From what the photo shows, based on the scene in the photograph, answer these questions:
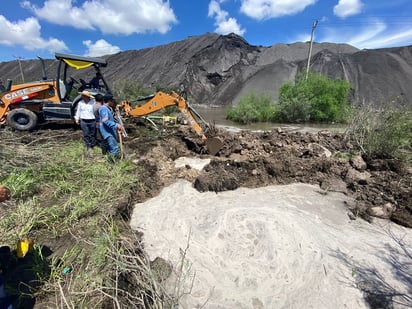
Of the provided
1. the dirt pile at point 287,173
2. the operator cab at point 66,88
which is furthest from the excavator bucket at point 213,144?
the operator cab at point 66,88

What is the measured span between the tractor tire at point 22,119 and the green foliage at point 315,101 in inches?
565

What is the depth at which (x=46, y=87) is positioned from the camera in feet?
24.8

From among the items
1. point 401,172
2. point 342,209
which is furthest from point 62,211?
point 401,172

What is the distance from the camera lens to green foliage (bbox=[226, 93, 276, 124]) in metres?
16.6

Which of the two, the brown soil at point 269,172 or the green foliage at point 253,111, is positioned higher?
the green foliage at point 253,111

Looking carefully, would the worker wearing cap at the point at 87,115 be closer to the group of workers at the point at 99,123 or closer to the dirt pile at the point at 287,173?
the group of workers at the point at 99,123

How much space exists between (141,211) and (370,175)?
4.91 meters

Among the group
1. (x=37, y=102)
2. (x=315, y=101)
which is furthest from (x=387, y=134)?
(x=315, y=101)

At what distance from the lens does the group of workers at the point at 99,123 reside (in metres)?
5.05

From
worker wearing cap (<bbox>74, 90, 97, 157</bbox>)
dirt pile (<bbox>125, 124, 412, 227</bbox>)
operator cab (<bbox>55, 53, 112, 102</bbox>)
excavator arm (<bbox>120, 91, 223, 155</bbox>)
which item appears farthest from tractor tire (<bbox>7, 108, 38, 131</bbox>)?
excavator arm (<bbox>120, 91, 223, 155</bbox>)

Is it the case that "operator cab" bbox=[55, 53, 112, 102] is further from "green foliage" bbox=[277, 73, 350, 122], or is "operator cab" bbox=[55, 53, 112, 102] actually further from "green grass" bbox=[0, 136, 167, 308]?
"green foliage" bbox=[277, 73, 350, 122]

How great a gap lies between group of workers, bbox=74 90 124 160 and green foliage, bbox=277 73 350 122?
13687 mm

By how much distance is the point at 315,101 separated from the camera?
16.3m

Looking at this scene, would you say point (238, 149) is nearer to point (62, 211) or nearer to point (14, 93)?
point (62, 211)
